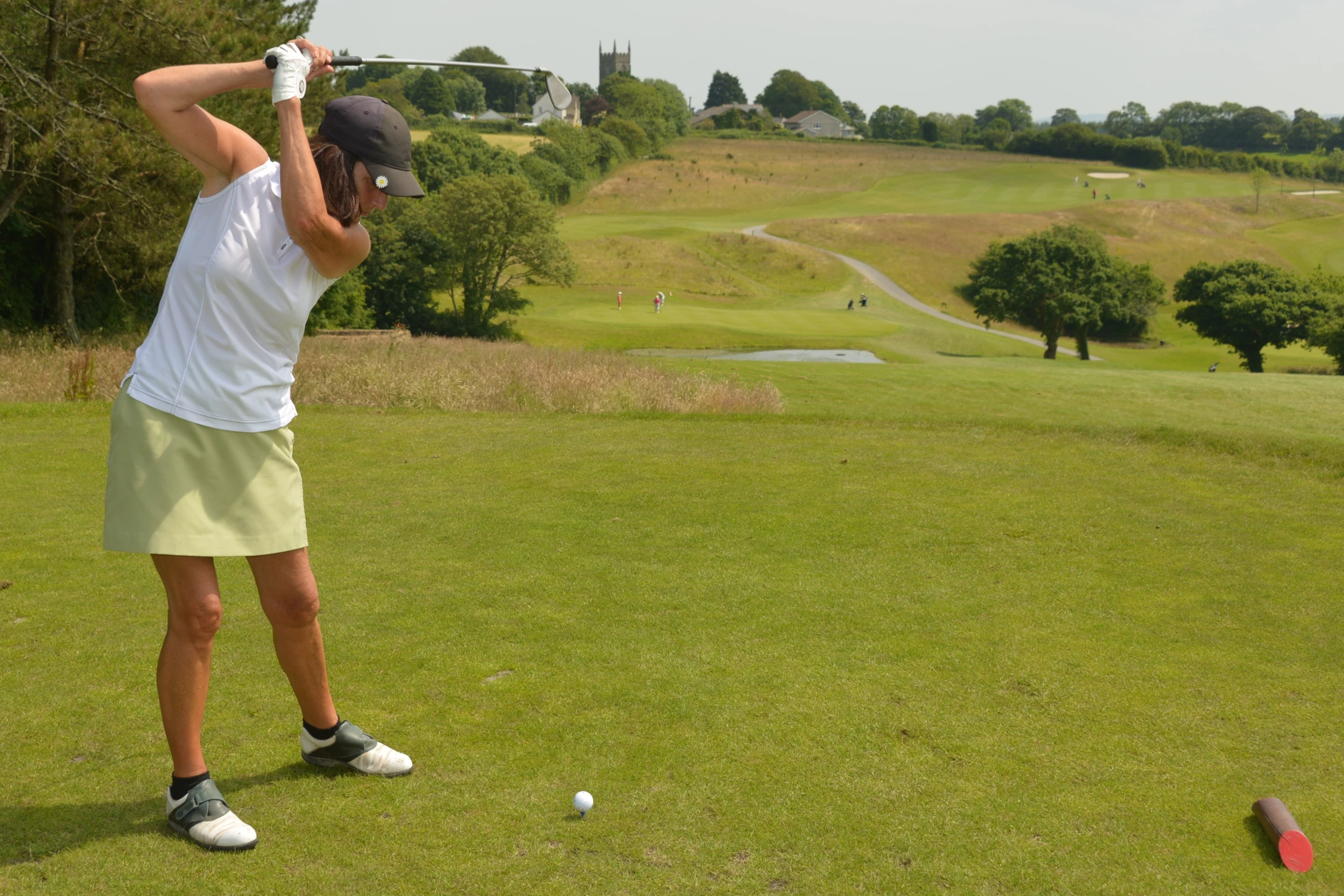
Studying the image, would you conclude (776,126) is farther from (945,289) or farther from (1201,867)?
(1201,867)

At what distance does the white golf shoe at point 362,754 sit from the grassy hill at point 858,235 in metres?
41.5

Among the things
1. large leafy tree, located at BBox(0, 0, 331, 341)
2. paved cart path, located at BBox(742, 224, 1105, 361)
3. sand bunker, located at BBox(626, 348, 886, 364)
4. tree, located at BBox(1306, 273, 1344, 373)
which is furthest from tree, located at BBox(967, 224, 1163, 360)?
large leafy tree, located at BBox(0, 0, 331, 341)

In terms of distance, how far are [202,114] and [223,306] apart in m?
0.63

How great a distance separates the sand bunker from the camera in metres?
39.8

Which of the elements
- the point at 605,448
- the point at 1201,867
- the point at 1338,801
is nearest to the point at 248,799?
the point at 1201,867

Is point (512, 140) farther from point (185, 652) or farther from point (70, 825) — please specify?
point (70, 825)

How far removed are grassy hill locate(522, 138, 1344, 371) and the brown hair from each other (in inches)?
1642

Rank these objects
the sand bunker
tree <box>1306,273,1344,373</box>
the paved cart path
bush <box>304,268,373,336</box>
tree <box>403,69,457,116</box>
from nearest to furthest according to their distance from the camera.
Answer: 1. the sand bunker
2. bush <box>304,268,373,336</box>
3. tree <box>1306,273,1344,373</box>
4. the paved cart path
5. tree <box>403,69,457,116</box>

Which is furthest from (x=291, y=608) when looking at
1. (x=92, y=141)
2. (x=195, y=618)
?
(x=92, y=141)

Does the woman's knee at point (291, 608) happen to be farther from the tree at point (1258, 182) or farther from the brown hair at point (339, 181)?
the tree at point (1258, 182)

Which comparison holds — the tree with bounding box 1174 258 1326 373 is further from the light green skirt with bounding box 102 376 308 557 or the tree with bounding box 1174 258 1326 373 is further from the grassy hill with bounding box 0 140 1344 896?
the light green skirt with bounding box 102 376 308 557

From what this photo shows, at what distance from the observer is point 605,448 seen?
10945 mm

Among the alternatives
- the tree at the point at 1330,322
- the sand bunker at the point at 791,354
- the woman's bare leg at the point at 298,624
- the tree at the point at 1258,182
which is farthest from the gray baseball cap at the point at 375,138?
the tree at the point at 1258,182

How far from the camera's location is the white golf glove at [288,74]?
3363mm
